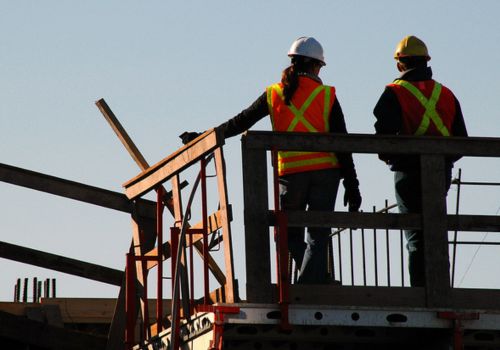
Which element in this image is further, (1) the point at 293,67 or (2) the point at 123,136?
(2) the point at 123,136

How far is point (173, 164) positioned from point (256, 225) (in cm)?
176

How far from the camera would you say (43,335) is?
16.4m

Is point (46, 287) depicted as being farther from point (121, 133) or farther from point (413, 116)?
point (413, 116)

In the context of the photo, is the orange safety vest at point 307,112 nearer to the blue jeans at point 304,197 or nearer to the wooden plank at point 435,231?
the blue jeans at point 304,197

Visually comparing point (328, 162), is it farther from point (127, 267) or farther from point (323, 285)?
point (127, 267)

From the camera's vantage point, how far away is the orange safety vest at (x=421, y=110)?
45.1ft

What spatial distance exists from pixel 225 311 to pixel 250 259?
1.65ft

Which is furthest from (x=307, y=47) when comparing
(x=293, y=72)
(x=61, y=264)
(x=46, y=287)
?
(x=46, y=287)

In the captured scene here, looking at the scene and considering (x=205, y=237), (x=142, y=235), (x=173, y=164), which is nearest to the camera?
(x=205, y=237)

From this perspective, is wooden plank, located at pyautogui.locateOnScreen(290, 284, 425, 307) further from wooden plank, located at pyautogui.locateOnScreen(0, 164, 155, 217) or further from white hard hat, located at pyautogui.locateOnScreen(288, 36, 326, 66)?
wooden plank, located at pyautogui.locateOnScreen(0, 164, 155, 217)

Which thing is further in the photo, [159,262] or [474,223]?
[159,262]

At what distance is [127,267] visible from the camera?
1466 cm

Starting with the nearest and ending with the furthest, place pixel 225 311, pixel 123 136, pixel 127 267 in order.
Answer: pixel 225 311
pixel 127 267
pixel 123 136

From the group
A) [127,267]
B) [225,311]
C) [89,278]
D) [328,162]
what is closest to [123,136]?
[89,278]
